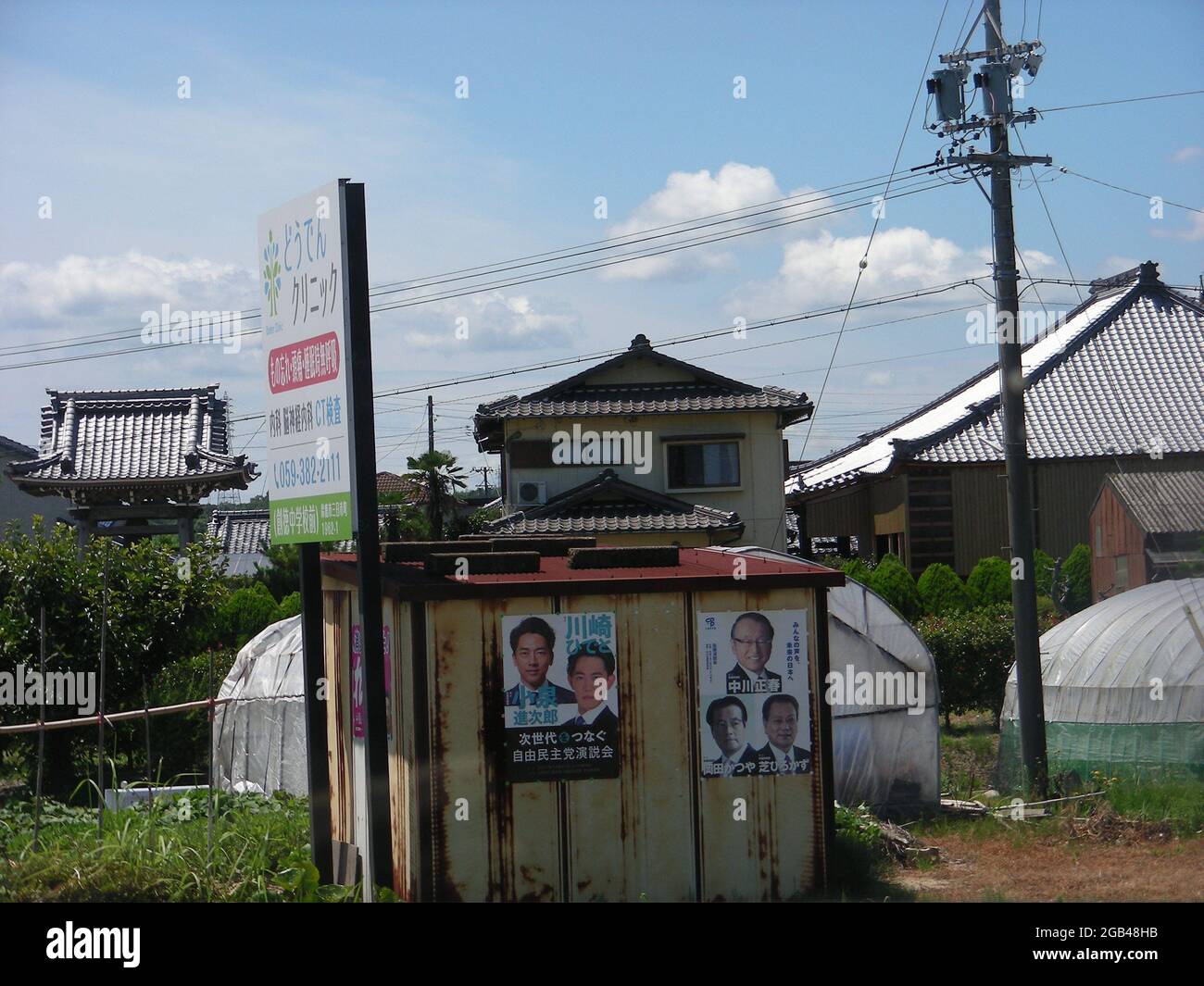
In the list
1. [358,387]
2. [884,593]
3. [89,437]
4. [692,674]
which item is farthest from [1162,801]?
[89,437]

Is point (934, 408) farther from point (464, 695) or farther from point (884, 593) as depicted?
point (464, 695)

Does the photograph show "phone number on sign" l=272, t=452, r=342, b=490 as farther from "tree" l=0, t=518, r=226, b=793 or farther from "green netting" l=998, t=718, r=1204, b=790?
"green netting" l=998, t=718, r=1204, b=790

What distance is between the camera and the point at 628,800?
866 centimetres

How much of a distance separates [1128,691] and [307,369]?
1049 cm

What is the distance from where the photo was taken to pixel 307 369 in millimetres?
8273

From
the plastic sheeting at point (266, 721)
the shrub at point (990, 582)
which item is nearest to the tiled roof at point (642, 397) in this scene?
the shrub at point (990, 582)

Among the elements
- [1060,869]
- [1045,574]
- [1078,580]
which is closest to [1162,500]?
[1078,580]

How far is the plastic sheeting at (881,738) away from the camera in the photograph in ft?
47.6

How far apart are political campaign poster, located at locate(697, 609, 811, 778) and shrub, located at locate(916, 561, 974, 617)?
17.7 m

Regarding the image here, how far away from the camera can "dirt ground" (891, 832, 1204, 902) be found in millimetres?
9523

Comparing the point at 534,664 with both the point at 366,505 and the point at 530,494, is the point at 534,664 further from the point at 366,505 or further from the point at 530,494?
the point at 530,494

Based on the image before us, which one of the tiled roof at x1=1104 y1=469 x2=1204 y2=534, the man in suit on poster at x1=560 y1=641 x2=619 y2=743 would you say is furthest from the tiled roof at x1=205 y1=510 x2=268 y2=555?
the man in suit on poster at x1=560 y1=641 x2=619 y2=743

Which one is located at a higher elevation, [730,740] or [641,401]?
[641,401]

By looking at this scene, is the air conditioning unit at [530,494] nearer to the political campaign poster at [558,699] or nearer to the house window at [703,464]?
the house window at [703,464]
